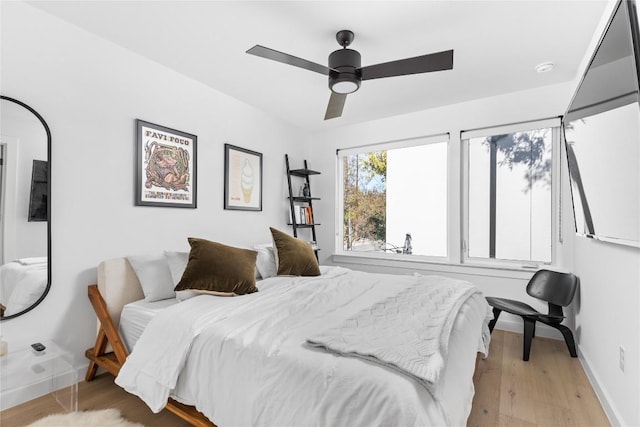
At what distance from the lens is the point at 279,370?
132 centimetres

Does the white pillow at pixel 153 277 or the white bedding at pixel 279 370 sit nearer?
the white bedding at pixel 279 370

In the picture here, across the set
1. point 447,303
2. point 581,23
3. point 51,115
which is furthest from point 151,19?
point 581,23

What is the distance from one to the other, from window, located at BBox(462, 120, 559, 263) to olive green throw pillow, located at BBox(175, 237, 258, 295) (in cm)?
260

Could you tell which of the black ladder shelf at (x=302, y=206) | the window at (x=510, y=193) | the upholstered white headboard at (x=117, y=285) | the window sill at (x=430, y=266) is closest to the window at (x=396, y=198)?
the window sill at (x=430, y=266)

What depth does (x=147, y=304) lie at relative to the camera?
86.9 inches

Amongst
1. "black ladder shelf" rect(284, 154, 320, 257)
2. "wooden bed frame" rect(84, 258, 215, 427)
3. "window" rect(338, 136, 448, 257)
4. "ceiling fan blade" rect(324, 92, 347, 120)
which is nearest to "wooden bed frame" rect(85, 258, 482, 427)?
"wooden bed frame" rect(84, 258, 215, 427)

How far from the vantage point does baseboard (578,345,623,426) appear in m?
1.80

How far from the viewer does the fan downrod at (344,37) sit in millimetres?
2246

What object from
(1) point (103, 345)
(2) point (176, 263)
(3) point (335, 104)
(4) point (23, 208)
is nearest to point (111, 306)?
(1) point (103, 345)

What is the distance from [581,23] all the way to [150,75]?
3.28 m

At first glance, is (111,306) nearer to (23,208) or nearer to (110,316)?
(110,316)

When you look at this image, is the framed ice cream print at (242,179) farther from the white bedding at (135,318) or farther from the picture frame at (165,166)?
the white bedding at (135,318)

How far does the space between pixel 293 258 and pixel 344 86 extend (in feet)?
5.14

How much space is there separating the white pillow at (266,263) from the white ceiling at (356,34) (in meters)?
1.67
